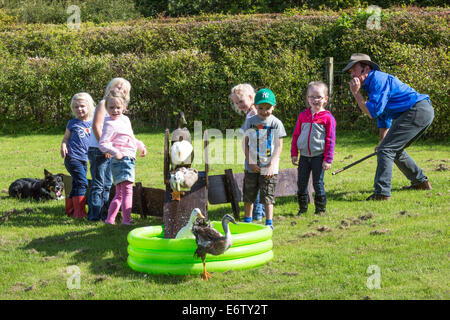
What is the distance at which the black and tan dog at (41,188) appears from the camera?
9.05 meters

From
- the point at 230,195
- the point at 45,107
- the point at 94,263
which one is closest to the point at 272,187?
the point at 230,195

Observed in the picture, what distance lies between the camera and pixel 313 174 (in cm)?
766

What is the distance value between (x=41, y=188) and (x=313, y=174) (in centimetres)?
436

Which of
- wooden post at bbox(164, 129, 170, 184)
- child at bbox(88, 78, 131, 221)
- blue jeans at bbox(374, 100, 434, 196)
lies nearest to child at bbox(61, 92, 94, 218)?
child at bbox(88, 78, 131, 221)

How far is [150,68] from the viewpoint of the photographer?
16.9 m

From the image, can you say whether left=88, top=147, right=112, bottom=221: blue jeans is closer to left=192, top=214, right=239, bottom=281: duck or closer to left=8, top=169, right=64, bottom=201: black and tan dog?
left=8, top=169, right=64, bottom=201: black and tan dog

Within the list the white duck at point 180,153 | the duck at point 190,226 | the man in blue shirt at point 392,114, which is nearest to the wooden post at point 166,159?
the white duck at point 180,153

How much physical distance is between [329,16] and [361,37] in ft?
7.11

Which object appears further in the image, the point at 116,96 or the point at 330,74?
the point at 330,74

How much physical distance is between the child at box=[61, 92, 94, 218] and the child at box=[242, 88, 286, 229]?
7.77 feet

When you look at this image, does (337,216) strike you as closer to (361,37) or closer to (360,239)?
(360,239)

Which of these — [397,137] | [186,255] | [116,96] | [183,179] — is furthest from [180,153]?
[397,137]

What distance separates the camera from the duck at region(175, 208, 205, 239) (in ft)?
18.1

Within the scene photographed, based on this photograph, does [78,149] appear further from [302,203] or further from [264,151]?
[302,203]
